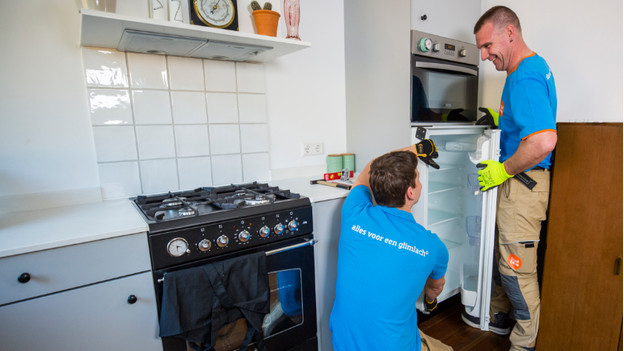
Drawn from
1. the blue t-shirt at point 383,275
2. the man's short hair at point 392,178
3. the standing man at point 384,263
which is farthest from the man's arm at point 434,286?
the man's short hair at point 392,178

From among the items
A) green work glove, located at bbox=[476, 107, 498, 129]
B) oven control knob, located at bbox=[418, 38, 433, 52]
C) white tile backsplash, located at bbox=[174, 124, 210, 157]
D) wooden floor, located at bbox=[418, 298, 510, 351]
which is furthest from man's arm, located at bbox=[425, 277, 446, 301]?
white tile backsplash, located at bbox=[174, 124, 210, 157]

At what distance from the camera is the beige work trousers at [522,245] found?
1.56m

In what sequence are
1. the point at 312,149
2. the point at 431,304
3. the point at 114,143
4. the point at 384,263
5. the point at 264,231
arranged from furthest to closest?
the point at 312,149 < the point at 431,304 < the point at 114,143 < the point at 264,231 < the point at 384,263

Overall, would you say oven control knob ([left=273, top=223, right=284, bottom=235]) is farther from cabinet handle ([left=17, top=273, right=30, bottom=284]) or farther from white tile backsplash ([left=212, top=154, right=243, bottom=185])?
cabinet handle ([left=17, top=273, right=30, bottom=284])

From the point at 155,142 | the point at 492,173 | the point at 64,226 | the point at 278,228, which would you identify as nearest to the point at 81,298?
the point at 64,226

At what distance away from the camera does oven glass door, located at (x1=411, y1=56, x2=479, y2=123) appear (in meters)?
1.68

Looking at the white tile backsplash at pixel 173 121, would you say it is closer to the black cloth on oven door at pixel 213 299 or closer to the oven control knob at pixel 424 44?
the black cloth on oven door at pixel 213 299

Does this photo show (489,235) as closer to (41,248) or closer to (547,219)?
(547,219)

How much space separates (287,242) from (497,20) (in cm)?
142

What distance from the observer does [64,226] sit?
3.57 feet

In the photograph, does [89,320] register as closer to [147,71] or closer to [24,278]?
[24,278]

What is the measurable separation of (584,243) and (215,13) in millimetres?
1913

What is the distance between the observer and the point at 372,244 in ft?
3.44

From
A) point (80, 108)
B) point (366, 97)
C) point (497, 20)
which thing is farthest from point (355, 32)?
point (80, 108)
